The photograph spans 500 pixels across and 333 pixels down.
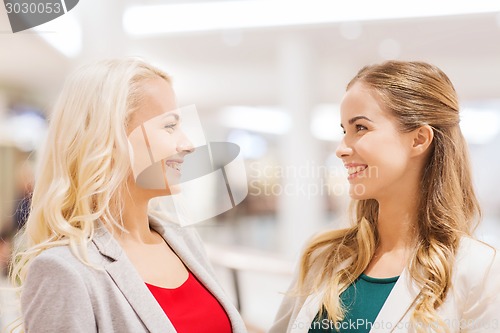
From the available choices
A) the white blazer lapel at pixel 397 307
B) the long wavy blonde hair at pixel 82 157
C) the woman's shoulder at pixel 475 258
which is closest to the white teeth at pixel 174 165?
the long wavy blonde hair at pixel 82 157

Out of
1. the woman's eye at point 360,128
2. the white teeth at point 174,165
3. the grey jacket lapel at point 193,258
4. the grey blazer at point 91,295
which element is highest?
the woman's eye at point 360,128

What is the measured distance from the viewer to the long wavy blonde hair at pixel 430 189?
4.57 ft

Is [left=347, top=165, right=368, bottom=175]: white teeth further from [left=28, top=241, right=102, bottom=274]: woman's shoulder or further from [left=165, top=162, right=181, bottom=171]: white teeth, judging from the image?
[left=28, top=241, right=102, bottom=274]: woman's shoulder

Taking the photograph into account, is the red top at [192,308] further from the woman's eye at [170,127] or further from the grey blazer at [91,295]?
the woman's eye at [170,127]

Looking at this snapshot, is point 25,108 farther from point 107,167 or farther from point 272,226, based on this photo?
point 272,226

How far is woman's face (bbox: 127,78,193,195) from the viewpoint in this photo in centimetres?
144

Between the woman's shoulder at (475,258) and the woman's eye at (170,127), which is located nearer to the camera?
the woman's shoulder at (475,258)

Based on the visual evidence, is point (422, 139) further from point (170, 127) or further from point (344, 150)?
point (170, 127)

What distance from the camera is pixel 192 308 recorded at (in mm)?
1429

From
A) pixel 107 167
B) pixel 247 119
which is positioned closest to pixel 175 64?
pixel 247 119

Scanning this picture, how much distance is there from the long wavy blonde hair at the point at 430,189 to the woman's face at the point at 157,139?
0.50 m

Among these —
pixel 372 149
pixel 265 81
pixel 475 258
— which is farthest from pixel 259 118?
pixel 475 258

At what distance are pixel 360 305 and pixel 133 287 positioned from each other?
594 mm

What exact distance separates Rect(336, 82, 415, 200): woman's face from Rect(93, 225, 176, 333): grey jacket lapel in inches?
24.1
